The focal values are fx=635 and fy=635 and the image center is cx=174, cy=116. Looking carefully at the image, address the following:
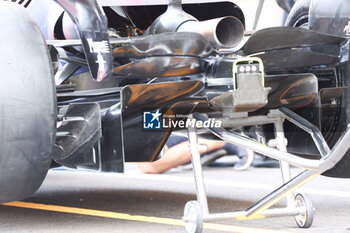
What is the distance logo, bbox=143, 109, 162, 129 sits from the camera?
330 cm

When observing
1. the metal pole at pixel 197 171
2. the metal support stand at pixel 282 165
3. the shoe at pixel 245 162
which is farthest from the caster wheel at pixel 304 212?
the shoe at pixel 245 162

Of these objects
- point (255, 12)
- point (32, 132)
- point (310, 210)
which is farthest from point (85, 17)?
point (310, 210)

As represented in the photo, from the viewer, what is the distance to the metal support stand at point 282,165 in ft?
8.61

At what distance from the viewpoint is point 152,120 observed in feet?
10.9

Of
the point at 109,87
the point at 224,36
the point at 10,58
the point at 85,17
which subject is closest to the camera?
the point at 10,58

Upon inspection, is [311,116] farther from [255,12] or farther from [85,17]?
[85,17]

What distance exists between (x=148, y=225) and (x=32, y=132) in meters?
1.08

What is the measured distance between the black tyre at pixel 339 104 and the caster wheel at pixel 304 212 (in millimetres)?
187

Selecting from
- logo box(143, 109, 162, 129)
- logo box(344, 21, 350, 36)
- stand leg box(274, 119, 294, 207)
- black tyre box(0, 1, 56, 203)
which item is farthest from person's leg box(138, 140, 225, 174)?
black tyre box(0, 1, 56, 203)

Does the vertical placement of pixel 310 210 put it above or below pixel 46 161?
below

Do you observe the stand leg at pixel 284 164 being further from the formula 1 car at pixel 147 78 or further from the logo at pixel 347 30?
the logo at pixel 347 30

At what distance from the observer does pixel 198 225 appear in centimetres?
286

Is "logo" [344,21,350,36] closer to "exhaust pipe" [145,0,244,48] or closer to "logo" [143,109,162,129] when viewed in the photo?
"exhaust pipe" [145,0,244,48]

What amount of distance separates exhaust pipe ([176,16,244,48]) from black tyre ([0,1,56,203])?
2.46 feet
